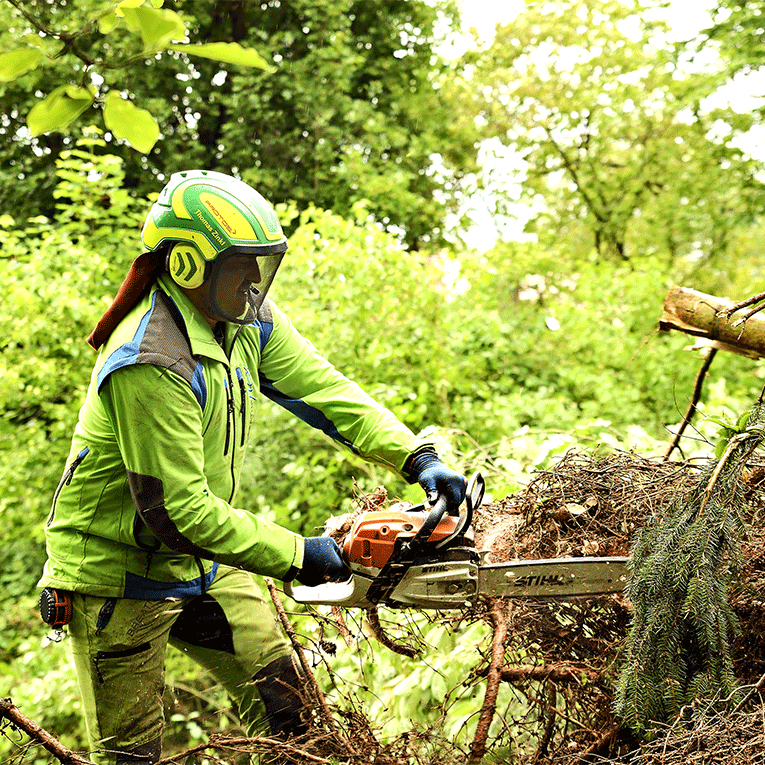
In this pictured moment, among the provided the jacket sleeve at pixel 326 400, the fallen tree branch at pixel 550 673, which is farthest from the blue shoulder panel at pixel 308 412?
the fallen tree branch at pixel 550 673

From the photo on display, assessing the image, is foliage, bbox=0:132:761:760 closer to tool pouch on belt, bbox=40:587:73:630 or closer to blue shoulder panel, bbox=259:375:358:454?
blue shoulder panel, bbox=259:375:358:454

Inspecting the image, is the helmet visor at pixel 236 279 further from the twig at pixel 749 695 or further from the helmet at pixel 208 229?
the twig at pixel 749 695

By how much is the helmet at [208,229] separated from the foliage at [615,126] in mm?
8422

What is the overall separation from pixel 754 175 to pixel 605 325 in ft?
14.4

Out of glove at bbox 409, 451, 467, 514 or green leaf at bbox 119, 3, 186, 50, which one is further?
glove at bbox 409, 451, 467, 514

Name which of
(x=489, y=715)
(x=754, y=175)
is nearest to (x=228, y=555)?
(x=489, y=715)

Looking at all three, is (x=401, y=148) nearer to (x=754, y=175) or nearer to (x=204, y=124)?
(x=204, y=124)

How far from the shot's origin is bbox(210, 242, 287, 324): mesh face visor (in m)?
2.10

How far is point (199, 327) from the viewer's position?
214 centimetres

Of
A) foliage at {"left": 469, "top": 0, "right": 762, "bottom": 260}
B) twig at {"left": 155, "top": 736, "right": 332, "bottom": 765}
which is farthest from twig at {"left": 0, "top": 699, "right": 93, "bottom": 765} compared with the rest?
foliage at {"left": 469, "top": 0, "right": 762, "bottom": 260}

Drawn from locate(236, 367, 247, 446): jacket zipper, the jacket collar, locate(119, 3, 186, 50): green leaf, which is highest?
locate(119, 3, 186, 50): green leaf

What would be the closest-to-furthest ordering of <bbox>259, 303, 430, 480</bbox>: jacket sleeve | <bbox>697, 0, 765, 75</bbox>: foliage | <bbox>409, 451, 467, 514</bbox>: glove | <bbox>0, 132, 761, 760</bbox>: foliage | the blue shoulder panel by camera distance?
<bbox>409, 451, 467, 514</bbox>: glove < <bbox>259, 303, 430, 480</bbox>: jacket sleeve < the blue shoulder panel < <bbox>0, 132, 761, 760</bbox>: foliage < <bbox>697, 0, 765, 75</bbox>: foliage

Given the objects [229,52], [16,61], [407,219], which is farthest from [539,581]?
[407,219]

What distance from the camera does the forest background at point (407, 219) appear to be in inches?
167
